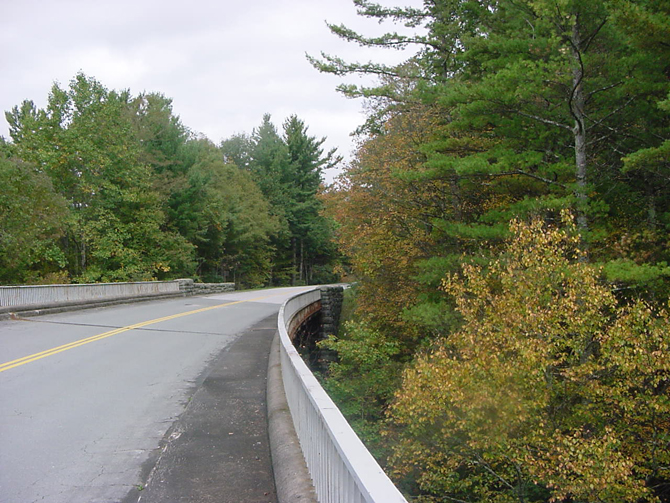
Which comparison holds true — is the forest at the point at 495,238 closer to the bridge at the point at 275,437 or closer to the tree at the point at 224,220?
the bridge at the point at 275,437

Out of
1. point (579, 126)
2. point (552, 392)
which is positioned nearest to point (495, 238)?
point (579, 126)

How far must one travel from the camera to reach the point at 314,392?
3.90m

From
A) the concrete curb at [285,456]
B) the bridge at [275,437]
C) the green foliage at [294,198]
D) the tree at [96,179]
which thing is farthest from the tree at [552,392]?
the green foliage at [294,198]

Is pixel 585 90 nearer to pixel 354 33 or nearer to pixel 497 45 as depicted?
pixel 497 45

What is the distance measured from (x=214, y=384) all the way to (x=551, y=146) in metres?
12.8

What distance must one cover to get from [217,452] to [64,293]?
50.4 ft

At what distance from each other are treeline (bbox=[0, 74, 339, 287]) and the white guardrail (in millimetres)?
21129

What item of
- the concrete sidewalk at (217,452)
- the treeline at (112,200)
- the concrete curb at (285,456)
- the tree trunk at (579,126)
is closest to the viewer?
the concrete curb at (285,456)

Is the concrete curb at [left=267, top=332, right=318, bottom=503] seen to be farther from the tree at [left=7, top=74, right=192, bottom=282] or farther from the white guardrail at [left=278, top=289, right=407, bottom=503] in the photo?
the tree at [left=7, top=74, right=192, bottom=282]

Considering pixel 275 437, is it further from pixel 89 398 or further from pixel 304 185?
pixel 304 185

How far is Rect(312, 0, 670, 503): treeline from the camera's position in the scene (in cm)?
992

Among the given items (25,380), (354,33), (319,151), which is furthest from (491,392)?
(319,151)

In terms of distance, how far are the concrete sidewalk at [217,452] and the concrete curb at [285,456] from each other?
0.11 m

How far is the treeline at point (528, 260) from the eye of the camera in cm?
992
